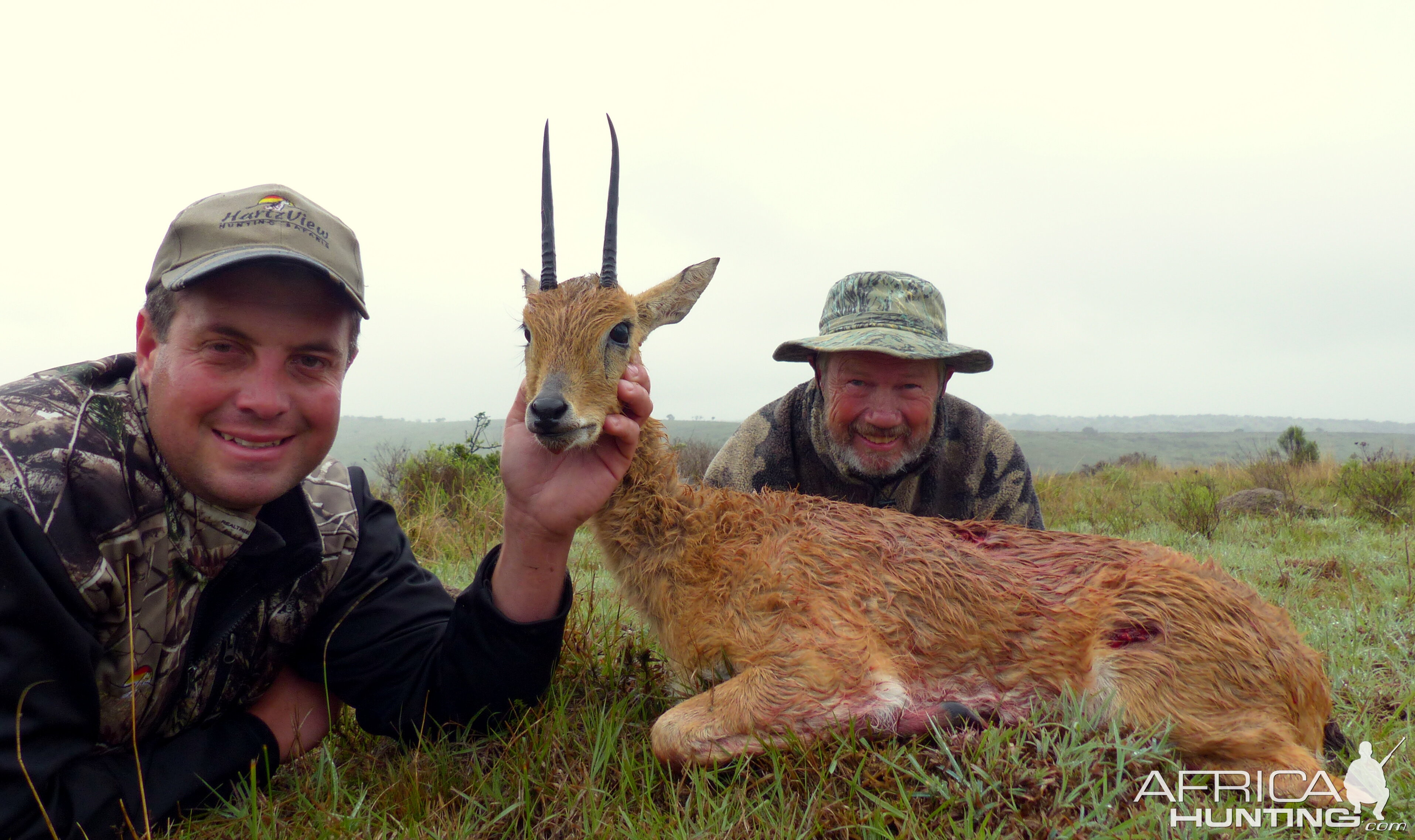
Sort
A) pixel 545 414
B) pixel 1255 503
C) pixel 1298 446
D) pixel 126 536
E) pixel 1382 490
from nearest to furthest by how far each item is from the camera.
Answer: pixel 126 536
pixel 545 414
pixel 1382 490
pixel 1255 503
pixel 1298 446

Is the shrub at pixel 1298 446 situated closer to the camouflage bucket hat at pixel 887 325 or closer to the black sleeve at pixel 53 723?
the camouflage bucket hat at pixel 887 325

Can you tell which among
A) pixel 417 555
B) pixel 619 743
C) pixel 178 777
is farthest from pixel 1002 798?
pixel 417 555

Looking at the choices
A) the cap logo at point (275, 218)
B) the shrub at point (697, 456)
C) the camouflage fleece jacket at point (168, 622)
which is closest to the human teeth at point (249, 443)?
the camouflage fleece jacket at point (168, 622)

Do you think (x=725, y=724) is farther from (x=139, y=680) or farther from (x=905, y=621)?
(x=139, y=680)

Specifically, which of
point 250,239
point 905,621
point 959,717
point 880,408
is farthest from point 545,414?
point 880,408

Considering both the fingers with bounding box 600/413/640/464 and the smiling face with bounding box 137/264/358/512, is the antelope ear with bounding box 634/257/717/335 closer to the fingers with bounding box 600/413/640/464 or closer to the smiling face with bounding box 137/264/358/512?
the fingers with bounding box 600/413/640/464

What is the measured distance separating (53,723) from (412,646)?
4.32 ft

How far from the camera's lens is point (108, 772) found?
2604mm

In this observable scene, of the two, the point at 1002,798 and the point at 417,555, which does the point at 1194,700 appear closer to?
the point at 1002,798

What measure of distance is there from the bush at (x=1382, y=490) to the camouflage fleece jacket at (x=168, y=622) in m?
12.0

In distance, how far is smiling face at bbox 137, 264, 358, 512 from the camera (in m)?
2.62

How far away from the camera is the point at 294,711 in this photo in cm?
329

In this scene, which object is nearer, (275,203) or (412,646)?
(275,203)

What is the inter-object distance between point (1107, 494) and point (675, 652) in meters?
11.6
